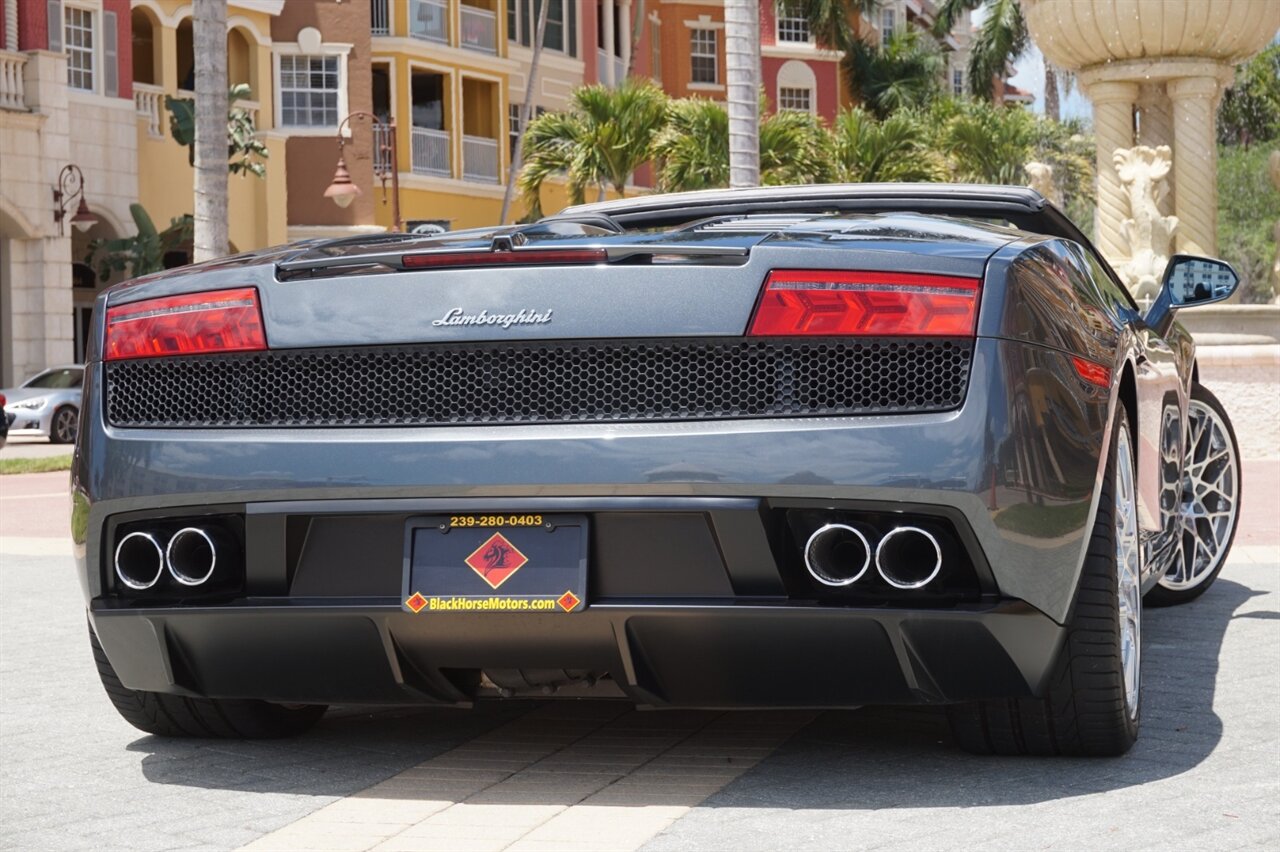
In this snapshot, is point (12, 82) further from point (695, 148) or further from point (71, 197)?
point (695, 148)

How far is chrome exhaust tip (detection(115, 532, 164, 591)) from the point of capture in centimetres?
409

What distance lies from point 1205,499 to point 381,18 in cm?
3793

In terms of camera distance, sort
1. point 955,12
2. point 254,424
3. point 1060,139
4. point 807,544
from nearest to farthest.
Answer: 1. point 807,544
2. point 254,424
3. point 955,12
4. point 1060,139

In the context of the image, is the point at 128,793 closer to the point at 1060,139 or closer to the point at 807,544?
the point at 807,544

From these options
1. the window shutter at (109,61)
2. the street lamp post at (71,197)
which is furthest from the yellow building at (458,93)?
the street lamp post at (71,197)

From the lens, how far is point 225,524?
4027 millimetres

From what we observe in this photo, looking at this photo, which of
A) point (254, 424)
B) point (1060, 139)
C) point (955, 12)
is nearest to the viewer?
point (254, 424)

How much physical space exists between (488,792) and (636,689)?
43 cm

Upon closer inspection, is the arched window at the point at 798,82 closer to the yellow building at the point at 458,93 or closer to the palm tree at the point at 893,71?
the palm tree at the point at 893,71

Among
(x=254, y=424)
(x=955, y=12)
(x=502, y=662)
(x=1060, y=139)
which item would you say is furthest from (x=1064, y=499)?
(x=1060, y=139)

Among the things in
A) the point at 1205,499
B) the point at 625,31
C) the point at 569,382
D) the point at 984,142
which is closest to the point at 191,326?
the point at 569,382

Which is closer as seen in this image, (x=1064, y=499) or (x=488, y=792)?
(x=1064, y=499)

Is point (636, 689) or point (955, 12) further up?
point (955, 12)

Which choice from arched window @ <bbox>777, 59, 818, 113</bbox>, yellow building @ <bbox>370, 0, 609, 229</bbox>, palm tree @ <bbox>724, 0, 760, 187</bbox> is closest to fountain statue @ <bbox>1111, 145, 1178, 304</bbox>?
palm tree @ <bbox>724, 0, 760, 187</bbox>
